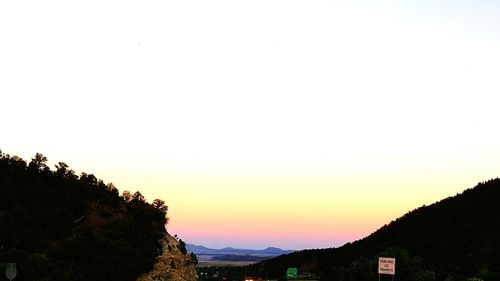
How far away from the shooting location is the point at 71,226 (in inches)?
1293

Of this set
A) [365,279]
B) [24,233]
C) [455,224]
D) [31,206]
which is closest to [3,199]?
[31,206]

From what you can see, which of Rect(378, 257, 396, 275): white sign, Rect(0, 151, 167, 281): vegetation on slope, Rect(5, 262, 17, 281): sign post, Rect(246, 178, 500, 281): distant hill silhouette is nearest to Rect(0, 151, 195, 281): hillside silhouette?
Rect(0, 151, 167, 281): vegetation on slope

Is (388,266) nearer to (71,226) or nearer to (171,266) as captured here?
(171,266)

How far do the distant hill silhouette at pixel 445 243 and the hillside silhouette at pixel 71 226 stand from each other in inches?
882

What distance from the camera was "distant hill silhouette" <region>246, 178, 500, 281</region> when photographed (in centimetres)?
4906

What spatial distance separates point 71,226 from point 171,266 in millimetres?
6250

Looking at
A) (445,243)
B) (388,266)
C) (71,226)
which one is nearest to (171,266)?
(71,226)

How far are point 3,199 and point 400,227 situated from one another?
215ft

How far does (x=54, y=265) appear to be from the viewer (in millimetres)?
27422

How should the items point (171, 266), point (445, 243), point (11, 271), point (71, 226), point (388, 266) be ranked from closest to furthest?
point (11, 271) < point (71, 226) < point (388, 266) < point (171, 266) < point (445, 243)

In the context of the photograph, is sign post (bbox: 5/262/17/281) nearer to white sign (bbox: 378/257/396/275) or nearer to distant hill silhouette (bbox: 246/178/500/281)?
white sign (bbox: 378/257/396/275)

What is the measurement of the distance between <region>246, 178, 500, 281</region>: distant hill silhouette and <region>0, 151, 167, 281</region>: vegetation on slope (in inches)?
881

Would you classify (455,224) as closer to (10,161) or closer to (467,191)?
(467,191)

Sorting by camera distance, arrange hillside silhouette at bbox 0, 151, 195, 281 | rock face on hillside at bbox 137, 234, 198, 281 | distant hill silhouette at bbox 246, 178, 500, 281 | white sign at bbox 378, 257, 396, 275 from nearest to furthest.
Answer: hillside silhouette at bbox 0, 151, 195, 281
rock face on hillside at bbox 137, 234, 198, 281
white sign at bbox 378, 257, 396, 275
distant hill silhouette at bbox 246, 178, 500, 281
